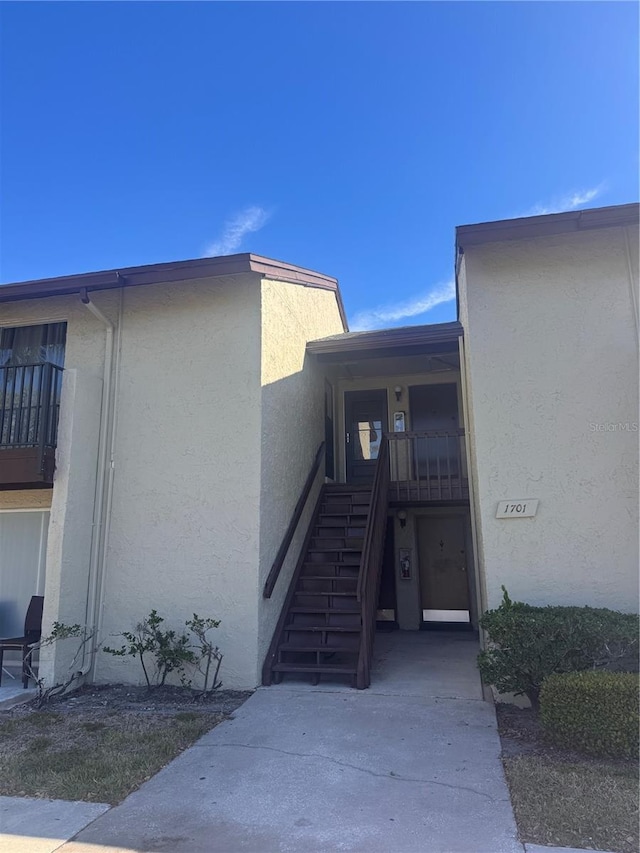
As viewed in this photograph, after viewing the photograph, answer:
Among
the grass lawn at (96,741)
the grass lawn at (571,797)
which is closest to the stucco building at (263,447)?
the grass lawn at (96,741)

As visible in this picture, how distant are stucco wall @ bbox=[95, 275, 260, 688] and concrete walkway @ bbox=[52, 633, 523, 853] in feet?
4.45

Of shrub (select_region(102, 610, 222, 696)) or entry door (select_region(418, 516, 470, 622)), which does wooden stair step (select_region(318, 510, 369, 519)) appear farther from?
shrub (select_region(102, 610, 222, 696))

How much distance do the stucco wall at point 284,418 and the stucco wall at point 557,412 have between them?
105 inches

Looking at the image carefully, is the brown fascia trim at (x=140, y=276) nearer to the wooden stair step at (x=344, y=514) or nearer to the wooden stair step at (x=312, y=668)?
the wooden stair step at (x=344, y=514)

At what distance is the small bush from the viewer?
390 cm

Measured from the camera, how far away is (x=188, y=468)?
22.9ft

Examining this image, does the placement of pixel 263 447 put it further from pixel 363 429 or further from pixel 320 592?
pixel 363 429

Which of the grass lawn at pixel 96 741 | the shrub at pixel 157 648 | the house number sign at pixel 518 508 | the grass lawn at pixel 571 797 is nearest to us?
the grass lawn at pixel 571 797

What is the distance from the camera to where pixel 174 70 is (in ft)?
29.2

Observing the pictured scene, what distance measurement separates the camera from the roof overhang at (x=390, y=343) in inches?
332

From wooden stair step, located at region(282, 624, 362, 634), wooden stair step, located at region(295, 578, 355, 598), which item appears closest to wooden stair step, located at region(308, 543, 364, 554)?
wooden stair step, located at region(295, 578, 355, 598)

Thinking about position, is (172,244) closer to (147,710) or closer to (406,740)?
(147,710)

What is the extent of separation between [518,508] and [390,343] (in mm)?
3720

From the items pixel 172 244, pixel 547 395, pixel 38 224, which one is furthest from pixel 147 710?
pixel 38 224
